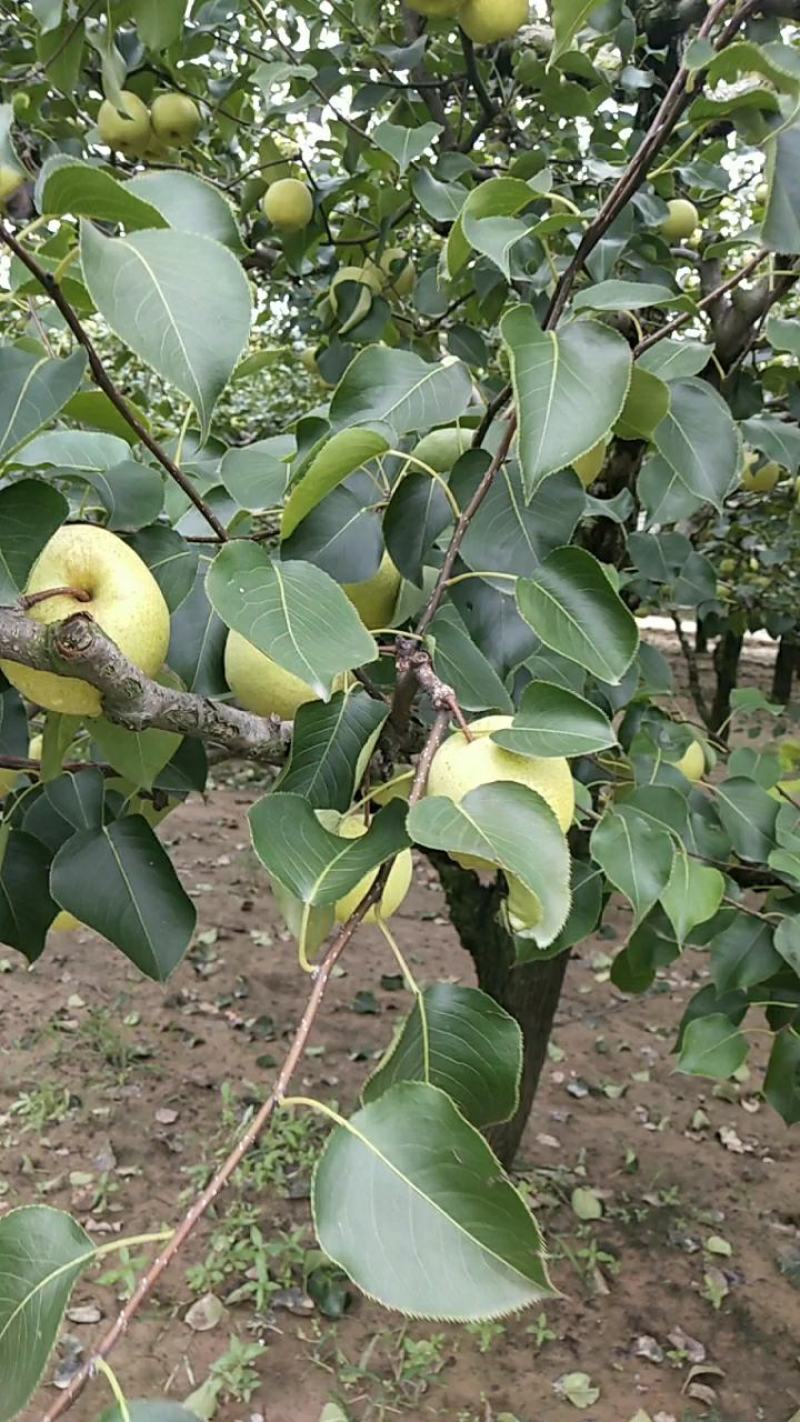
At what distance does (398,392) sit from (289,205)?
4.27 ft

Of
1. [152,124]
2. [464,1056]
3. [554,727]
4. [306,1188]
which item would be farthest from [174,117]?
[306,1188]

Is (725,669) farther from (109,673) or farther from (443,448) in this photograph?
(109,673)

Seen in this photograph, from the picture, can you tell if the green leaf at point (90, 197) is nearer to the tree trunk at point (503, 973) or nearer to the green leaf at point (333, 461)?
the green leaf at point (333, 461)

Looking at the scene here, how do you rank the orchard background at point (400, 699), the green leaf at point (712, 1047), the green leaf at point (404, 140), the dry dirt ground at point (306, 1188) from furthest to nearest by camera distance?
the dry dirt ground at point (306, 1188)
the green leaf at point (712, 1047)
the green leaf at point (404, 140)
the orchard background at point (400, 699)

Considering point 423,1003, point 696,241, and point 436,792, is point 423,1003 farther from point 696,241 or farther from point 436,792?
point 696,241

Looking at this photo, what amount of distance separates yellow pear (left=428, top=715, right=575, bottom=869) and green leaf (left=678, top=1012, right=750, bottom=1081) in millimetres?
989

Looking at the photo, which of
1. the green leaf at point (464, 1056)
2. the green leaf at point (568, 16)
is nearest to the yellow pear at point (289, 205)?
the green leaf at point (568, 16)

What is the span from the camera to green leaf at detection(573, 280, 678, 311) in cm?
81

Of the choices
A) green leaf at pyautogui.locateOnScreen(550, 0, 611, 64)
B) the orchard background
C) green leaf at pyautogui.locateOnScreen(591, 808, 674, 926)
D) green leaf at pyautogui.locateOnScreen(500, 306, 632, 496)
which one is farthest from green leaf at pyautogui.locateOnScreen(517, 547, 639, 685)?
green leaf at pyautogui.locateOnScreen(550, 0, 611, 64)

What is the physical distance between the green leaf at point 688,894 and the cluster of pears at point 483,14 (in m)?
1.39

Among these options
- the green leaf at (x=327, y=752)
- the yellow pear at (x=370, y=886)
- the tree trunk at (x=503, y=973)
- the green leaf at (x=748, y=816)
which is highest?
the green leaf at (x=327, y=752)

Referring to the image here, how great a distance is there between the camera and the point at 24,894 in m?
1.13

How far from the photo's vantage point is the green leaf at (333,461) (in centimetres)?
78

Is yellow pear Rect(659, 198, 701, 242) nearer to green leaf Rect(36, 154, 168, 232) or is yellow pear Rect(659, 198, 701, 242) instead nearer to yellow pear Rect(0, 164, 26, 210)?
yellow pear Rect(0, 164, 26, 210)
